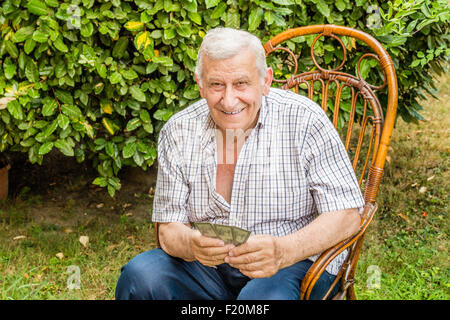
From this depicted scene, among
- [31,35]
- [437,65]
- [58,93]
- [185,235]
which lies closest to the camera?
[185,235]

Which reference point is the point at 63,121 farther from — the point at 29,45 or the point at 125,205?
the point at 125,205

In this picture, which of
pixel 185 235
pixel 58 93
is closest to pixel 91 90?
pixel 58 93

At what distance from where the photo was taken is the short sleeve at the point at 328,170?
1842mm

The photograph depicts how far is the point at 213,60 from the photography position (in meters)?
1.82

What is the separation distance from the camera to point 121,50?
2762 mm

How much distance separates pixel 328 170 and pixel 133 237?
76.8 inches

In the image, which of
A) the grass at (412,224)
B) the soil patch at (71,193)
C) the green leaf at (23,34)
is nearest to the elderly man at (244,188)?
the grass at (412,224)

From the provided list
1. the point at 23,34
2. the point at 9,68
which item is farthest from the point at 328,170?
the point at 9,68

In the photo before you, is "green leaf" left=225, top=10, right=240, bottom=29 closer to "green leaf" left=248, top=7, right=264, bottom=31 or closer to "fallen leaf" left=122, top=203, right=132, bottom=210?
"green leaf" left=248, top=7, right=264, bottom=31

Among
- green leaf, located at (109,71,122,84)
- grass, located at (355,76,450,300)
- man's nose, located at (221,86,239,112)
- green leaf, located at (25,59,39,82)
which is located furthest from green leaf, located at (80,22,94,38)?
grass, located at (355,76,450,300)

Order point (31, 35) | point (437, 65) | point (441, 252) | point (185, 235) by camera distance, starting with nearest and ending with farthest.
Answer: point (185, 235)
point (31, 35)
point (441, 252)
point (437, 65)

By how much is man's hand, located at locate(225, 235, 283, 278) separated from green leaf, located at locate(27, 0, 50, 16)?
1.74 m
